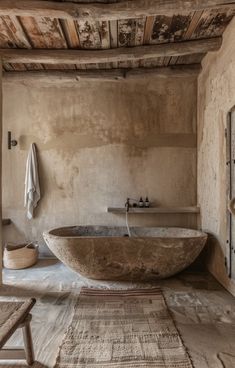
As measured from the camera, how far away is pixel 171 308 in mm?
2807

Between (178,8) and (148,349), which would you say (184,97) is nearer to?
(178,8)

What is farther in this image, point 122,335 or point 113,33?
point 113,33

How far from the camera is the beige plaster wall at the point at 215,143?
329 cm

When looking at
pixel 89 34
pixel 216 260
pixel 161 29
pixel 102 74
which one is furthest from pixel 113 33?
pixel 216 260

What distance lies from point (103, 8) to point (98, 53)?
38.0 inches

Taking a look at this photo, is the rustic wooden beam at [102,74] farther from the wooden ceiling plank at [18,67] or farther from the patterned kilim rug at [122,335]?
the patterned kilim rug at [122,335]

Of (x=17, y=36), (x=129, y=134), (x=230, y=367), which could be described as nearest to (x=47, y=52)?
(x=17, y=36)

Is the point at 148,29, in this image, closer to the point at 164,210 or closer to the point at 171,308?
the point at 164,210

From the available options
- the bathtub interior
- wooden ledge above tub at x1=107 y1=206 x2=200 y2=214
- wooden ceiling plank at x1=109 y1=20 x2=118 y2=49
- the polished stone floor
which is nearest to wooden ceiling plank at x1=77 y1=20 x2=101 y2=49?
wooden ceiling plank at x1=109 y1=20 x2=118 y2=49

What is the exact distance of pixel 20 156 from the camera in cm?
480

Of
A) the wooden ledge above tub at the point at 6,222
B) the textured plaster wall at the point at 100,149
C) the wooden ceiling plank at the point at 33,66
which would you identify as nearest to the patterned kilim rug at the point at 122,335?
the textured plaster wall at the point at 100,149

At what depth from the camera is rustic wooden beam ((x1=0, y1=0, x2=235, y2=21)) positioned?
109 inches

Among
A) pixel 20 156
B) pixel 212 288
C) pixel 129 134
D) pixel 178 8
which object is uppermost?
pixel 178 8

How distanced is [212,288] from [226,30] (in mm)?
2751
